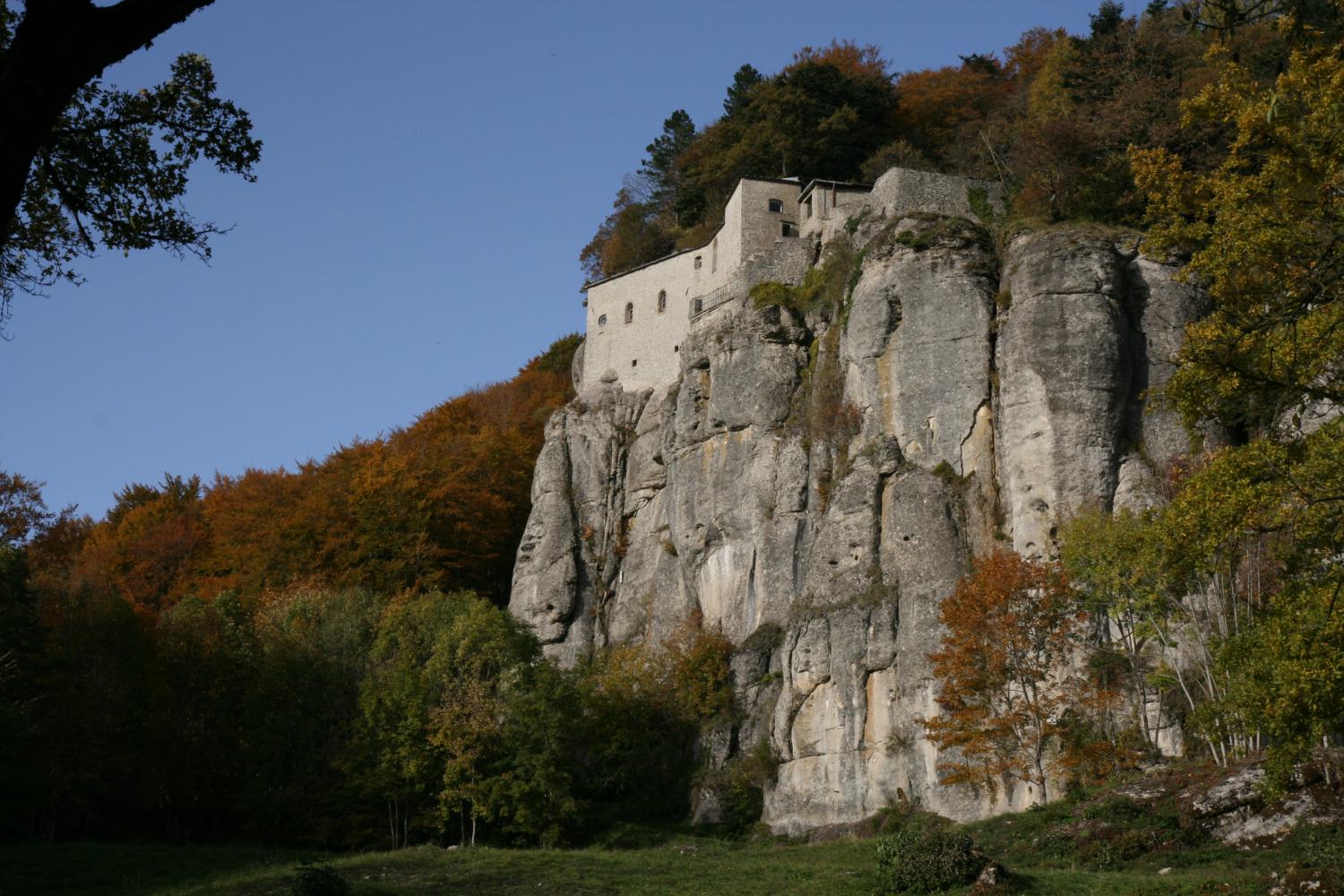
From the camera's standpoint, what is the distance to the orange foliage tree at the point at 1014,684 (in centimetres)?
3516

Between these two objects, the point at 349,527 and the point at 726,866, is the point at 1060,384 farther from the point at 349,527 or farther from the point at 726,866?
the point at 349,527

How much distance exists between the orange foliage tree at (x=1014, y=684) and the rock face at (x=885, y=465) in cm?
112

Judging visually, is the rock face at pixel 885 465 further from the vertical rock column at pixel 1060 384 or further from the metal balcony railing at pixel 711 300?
the metal balcony railing at pixel 711 300

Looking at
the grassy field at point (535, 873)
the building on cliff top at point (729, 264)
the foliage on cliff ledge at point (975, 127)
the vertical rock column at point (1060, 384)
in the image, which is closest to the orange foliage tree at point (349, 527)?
the building on cliff top at point (729, 264)

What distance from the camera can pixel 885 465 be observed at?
43031 millimetres

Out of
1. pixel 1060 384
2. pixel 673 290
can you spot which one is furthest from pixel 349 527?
pixel 1060 384

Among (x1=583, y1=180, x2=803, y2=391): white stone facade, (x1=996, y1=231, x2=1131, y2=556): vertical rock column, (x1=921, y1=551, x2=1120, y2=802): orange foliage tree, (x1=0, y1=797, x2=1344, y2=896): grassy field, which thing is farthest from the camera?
(x1=583, y1=180, x2=803, y2=391): white stone facade

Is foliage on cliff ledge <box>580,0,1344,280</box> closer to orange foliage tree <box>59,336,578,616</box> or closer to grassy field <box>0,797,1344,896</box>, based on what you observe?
orange foliage tree <box>59,336,578,616</box>

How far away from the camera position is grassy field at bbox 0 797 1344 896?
23188mm

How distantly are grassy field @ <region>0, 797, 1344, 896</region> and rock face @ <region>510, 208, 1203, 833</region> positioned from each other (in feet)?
21.7

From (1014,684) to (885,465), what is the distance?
917 cm

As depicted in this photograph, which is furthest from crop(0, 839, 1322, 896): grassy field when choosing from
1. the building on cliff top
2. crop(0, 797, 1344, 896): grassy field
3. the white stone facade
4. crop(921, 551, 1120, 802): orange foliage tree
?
the white stone facade

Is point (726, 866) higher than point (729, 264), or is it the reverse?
point (729, 264)

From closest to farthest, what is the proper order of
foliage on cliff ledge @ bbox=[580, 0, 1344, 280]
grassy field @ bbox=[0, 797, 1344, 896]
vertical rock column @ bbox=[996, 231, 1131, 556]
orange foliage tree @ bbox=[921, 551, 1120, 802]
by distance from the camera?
grassy field @ bbox=[0, 797, 1344, 896] < orange foliage tree @ bbox=[921, 551, 1120, 802] < vertical rock column @ bbox=[996, 231, 1131, 556] < foliage on cliff ledge @ bbox=[580, 0, 1344, 280]
